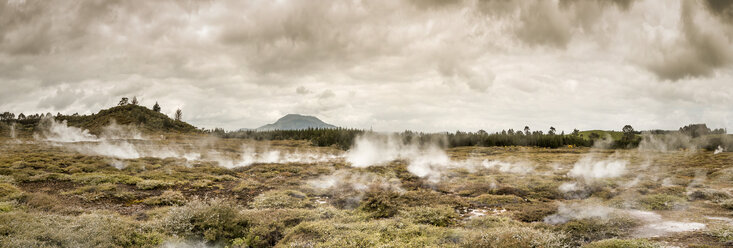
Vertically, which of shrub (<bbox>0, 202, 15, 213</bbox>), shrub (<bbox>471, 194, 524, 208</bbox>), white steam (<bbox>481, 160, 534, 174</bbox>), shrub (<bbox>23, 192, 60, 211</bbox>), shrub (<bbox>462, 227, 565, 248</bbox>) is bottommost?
shrub (<bbox>471, 194, 524, 208</bbox>)

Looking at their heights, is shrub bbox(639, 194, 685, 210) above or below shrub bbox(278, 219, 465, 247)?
above

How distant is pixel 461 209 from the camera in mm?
22094

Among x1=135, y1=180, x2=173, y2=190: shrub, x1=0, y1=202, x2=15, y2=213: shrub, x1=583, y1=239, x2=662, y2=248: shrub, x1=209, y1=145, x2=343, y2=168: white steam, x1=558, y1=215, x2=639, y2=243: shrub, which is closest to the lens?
x1=583, y1=239, x2=662, y2=248: shrub

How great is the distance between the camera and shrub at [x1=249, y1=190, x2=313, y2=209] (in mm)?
22750

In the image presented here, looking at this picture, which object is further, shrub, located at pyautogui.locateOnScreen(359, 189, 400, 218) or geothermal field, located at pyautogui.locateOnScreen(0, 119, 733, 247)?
shrub, located at pyautogui.locateOnScreen(359, 189, 400, 218)

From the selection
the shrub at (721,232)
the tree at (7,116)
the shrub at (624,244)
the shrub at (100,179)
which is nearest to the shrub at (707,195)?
the shrub at (721,232)

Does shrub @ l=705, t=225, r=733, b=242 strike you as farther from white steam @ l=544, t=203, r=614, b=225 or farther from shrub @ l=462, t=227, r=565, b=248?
shrub @ l=462, t=227, r=565, b=248

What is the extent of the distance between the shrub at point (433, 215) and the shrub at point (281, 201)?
Result: 7927 mm

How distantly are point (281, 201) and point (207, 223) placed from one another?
8.38 m

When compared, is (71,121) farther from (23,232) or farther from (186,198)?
(23,232)

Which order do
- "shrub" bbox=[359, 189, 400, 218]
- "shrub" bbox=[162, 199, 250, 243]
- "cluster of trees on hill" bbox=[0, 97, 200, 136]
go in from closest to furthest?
"shrub" bbox=[162, 199, 250, 243] < "shrub" bbox=[359, 189, 400, 218] < "cluster of trees on hill" bbox=[0, 97, 200, 136]

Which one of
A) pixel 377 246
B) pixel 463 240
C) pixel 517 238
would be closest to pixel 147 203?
pixel 377 246

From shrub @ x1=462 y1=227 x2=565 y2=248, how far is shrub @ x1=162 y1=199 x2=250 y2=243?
1110 cm

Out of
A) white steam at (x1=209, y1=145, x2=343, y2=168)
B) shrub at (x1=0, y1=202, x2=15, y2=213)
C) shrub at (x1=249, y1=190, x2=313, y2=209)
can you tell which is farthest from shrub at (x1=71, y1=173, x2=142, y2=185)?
white steam at (x1=209, y1=145, x2=343, y2=168)
